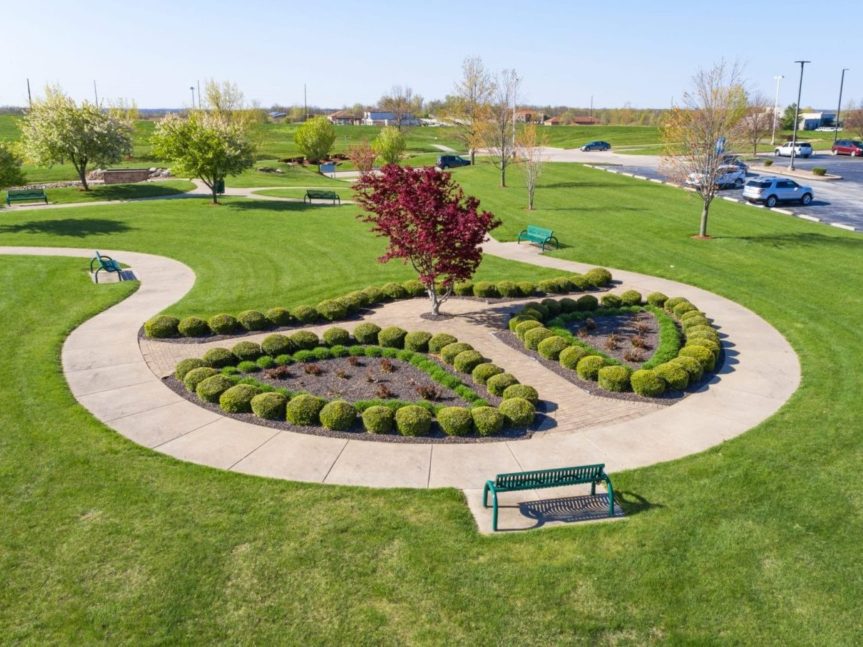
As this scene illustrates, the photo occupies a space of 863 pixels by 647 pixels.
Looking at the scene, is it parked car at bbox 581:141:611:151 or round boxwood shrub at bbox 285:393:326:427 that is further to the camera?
parked car at bbox 581:141:611:151

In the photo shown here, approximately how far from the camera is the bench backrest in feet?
31.1

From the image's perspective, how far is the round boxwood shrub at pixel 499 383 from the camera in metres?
13.5

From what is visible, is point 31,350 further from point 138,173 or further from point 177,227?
point 138,173

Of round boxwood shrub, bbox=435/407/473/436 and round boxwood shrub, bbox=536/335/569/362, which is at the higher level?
round boxwood shrub, bbox=536/335/569/362

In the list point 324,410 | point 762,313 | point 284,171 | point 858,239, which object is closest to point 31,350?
point 324,410

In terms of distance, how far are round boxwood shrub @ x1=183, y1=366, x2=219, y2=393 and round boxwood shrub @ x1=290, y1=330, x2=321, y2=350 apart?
8.37 ft

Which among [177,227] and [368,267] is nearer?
[368,267]

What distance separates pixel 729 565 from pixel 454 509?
3809mm

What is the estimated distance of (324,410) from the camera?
1213 centimetres

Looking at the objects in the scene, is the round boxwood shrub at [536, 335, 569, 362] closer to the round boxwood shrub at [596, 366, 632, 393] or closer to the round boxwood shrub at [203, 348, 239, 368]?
the round boxwood shrub at [596, 366, 632, 393]

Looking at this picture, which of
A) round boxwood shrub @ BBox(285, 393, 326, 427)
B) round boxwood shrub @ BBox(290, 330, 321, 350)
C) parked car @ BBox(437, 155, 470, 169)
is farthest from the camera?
parked car @ BBox(437, 155, 470, 169)

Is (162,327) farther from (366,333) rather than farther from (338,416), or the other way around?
(338,416)

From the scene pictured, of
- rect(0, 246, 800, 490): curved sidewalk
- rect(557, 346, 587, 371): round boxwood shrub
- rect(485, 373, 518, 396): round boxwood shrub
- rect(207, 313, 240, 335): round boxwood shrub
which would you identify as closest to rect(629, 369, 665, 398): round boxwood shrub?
rect(0, 246, 800, 490): curved sidewalk

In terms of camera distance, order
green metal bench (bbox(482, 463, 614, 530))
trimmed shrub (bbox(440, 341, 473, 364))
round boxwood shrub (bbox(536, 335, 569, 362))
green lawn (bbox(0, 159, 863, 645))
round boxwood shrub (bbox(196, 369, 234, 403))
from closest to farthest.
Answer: green lawn (bbox(0, 159, 863, 645))
green metal bench (bbox(482, 463, 614, 530))
round boxwood shrub (bbox(196, 369, 234, 403))
trimmed shrub (bbox(440, 341, 473, 364))
round boxwood shrub (bbox(536, 335, 569, 362))
